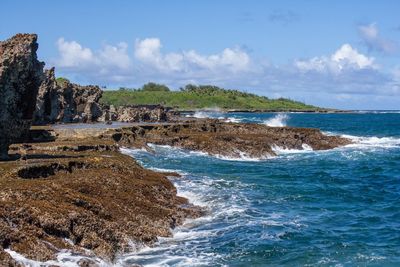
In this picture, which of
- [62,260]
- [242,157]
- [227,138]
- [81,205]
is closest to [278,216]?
[81,205]

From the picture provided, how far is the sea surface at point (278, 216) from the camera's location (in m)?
18.3

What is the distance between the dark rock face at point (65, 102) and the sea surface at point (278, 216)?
76.5 ft

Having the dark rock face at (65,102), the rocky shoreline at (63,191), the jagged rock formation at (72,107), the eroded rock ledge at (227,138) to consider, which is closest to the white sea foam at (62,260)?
the rocky shoreline at (63,191)

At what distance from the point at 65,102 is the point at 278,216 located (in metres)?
52.6

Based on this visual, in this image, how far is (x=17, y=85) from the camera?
26.3 metres

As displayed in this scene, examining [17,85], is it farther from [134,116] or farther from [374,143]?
[374,143]

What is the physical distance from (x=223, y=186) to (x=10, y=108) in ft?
40.0

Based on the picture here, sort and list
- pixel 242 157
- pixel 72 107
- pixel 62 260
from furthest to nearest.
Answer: pixel 72 107
pixel 242 157
pixel 62 260

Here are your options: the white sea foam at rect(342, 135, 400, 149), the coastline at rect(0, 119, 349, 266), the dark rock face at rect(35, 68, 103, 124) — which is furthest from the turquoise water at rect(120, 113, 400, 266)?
the dark rock face at rect(35, 68, 103, 124)

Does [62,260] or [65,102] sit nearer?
[62,260]

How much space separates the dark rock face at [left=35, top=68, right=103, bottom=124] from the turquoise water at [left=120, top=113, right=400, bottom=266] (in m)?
23.6

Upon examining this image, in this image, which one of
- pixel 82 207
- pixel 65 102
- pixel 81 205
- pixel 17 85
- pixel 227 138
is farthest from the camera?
pixel 65 102

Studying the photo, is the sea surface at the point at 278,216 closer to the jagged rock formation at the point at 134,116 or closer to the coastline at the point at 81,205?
the coastline at the point at 81,205

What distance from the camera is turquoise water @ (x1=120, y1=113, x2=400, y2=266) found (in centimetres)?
1850
